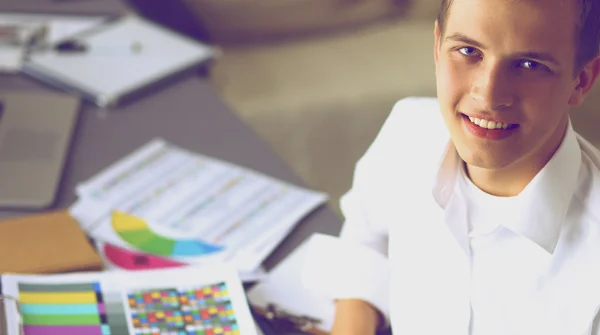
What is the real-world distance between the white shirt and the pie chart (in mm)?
204

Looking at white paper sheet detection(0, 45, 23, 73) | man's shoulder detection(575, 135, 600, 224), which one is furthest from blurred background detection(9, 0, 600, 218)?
man's shoulder detection(575, 135, 600, 224)

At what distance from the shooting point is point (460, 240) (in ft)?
2.64

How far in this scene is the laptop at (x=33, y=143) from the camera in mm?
1148

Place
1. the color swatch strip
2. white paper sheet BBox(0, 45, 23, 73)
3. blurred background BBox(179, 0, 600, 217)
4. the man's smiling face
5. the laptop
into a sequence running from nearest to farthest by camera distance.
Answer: the man's smiling face < the color swatch strip < the laptop < white paper sheet BBox(0, 45, 23, 73) < blurred background BBox(179, 0, 600, 217)

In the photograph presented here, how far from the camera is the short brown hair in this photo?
67 cm

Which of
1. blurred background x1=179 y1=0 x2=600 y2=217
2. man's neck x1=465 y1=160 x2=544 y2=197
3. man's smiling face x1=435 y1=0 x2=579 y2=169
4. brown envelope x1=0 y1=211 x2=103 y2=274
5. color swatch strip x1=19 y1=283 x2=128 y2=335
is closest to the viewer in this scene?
man's smiling face x1=435 y1=0 x2=579 y2=169

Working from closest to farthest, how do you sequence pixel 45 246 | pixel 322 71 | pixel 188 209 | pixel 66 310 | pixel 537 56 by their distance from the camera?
1. pixel 537 56
2. pixel 66 310
3. pixel 45 246
4. pixel 188 209
5. pixel 322 71

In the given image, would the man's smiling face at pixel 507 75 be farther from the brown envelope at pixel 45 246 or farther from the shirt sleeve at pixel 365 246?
the brown envelope at pixel 45 246

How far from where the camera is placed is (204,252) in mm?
1041

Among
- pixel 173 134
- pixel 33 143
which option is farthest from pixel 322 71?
pixel 33 143

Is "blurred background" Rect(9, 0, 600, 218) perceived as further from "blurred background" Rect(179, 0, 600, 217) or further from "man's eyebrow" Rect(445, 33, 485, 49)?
"man's eyebrow" Rect(445, 33, 485, 49)

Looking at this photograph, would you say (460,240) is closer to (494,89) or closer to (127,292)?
(494,89)

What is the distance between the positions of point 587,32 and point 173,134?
79cm

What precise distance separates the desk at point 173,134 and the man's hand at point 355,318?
6.9 inches
